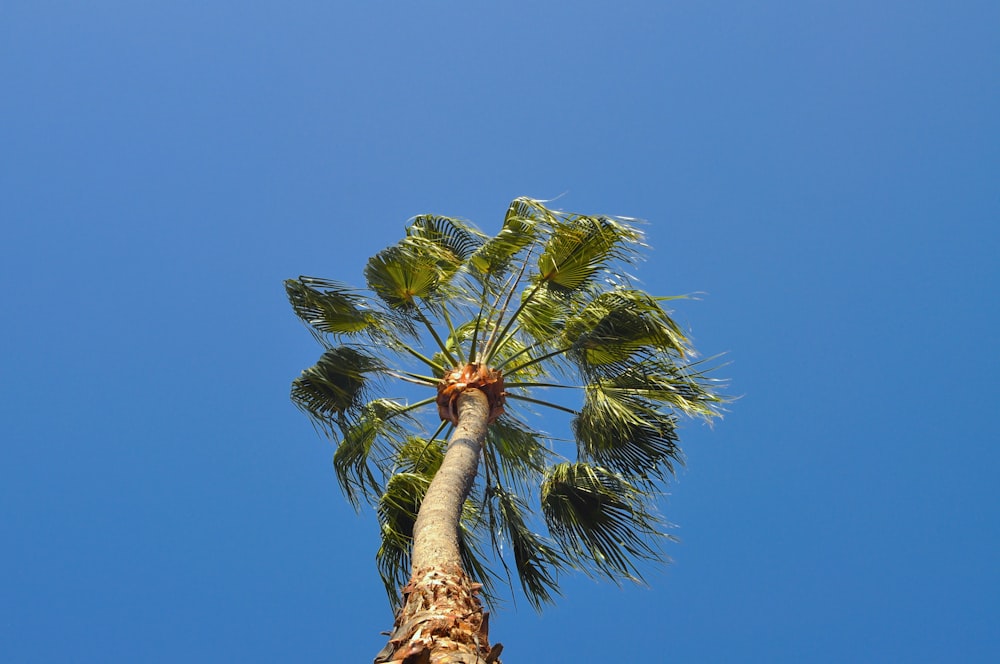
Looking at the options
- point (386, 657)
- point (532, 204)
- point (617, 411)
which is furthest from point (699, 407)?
point (386, 657)

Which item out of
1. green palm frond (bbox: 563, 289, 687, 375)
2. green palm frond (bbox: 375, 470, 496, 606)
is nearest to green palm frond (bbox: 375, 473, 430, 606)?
green palm frond (bbox: 375, 470, 496, 606)

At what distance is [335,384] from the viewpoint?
8461mm

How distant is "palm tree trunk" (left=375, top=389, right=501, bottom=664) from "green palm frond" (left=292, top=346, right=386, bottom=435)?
2337 millimetres

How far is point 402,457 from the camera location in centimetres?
872

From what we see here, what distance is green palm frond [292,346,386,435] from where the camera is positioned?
27.6 feet

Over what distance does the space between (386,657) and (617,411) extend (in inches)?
162

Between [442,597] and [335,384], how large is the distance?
427cm

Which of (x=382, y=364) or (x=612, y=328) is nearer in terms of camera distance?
(x=612, y=328)

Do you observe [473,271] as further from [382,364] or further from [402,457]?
[402,457]

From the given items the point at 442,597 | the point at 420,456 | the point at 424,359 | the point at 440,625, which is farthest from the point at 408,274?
the point at 440,625

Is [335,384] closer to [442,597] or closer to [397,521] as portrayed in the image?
[397,521]

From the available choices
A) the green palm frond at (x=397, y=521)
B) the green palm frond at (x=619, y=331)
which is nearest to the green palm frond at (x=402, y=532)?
the green palm frond at (x=397, y=521)

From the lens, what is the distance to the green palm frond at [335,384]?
27.6 feet

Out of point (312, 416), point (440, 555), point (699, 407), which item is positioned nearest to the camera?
point (440, 555)
